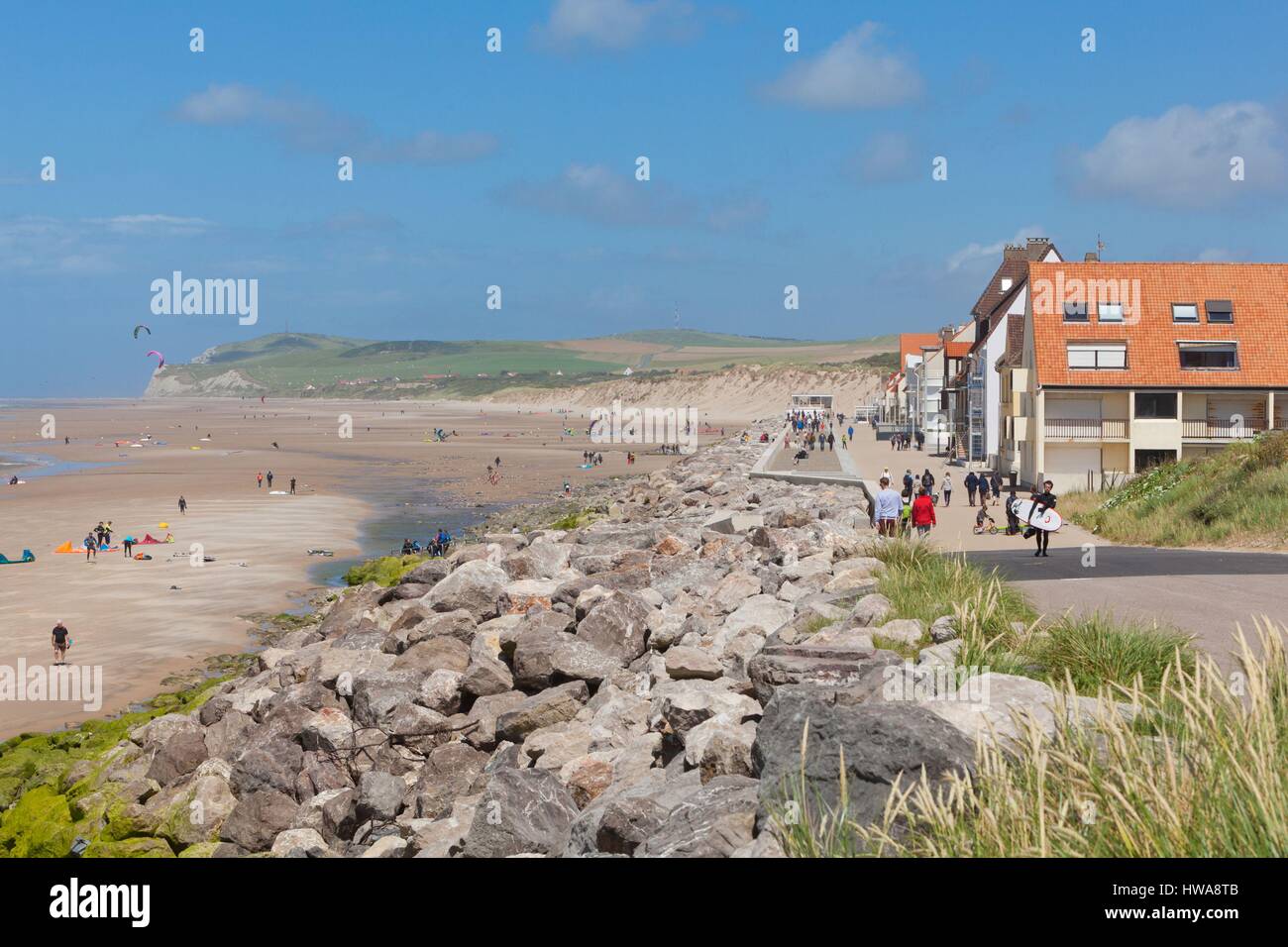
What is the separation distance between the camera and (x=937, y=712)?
20.7 feet

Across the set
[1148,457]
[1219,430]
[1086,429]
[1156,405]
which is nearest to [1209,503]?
[1086,429]

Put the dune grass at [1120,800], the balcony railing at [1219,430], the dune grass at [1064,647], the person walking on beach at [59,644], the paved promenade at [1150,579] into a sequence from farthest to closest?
the balcony railing at [1219,430]
the person walking on beach at [59,644]
the paved promenade at [1150,579]
the dune grass at [1064,647]
the dune grass at [1120,800]

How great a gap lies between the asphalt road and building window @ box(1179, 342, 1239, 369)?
20.2 m

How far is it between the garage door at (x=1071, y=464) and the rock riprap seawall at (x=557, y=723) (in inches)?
861

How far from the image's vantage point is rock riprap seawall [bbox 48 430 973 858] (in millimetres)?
6785

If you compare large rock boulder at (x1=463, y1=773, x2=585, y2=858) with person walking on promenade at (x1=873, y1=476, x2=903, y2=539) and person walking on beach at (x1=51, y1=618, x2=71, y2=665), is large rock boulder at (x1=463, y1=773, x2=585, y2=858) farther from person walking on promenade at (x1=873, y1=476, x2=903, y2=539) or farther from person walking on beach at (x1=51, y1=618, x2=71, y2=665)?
person walking on beach at (x1=51, y1=618, x2=71, y2=665)

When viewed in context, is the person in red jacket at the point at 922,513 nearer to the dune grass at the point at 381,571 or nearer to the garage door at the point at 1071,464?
the dune grass at the point at 381,571

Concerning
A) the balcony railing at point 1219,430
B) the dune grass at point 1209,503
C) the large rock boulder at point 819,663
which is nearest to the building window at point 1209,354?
the balcony railing at point 1219,430

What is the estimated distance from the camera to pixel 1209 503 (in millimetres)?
23281

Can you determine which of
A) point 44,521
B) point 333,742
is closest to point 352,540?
point 44,521

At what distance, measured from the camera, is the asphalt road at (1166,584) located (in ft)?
38.4

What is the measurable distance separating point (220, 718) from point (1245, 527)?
1797 cm

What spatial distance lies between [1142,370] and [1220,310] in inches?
175

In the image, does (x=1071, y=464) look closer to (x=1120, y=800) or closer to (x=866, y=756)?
(x=866, y=756)
